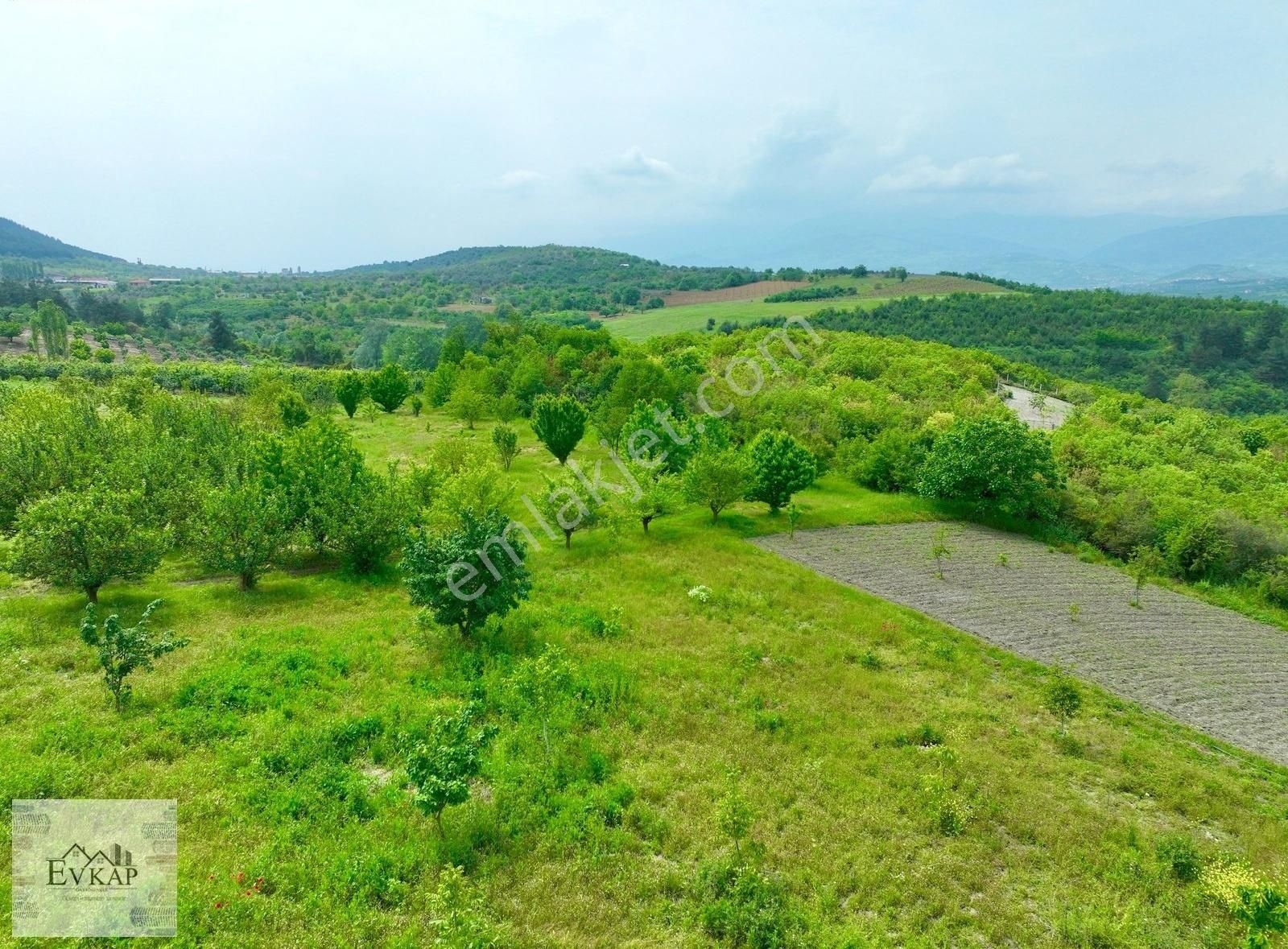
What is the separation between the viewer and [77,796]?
11945 millimetres

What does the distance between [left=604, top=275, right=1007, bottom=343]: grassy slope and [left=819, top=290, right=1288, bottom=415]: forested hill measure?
25.0 ft

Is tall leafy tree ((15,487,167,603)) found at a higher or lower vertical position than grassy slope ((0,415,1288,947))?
higher

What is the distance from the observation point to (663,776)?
13.9m

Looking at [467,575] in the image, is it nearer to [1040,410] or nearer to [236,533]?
[236,533]

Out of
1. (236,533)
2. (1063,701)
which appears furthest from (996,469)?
(236,533)

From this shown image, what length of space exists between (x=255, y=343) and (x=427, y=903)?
146581 mm

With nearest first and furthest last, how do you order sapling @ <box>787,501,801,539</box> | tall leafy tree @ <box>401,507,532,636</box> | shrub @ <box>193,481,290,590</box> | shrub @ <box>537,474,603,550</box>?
tall leafy tree @ <box>401,507,532,636</box> < shrub @ <box>193,481,290,590</box> < shrub @ <box>537,474,603,550</box> < sapling @ <box>787,501,801,539</box>

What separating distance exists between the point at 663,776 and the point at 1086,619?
19.6m

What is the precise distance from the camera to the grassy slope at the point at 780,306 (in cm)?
10800

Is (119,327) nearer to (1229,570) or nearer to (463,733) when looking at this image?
(463,733)

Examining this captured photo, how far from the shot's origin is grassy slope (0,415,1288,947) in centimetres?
1074

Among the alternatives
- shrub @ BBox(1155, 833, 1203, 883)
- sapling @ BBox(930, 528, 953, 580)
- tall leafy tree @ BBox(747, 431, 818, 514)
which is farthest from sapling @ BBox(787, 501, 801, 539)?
shrub @ BBox(1155, 833, 1203, 883)

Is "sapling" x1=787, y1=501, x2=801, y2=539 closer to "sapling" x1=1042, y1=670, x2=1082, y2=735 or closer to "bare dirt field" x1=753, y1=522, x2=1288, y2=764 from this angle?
"bare dirt field" x1=753, y1=522, x2=1288, y2=764

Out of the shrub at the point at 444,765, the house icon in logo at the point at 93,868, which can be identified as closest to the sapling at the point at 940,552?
the shrub at the point at 444,765
